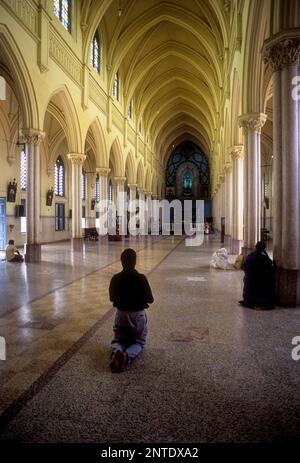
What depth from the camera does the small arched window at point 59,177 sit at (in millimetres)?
26141

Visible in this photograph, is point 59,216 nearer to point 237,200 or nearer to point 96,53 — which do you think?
point 96,53

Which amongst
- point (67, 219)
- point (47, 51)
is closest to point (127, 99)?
point (67, 219)

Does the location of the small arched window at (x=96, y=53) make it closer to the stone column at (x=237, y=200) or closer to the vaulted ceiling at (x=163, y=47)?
the vaulted ceiling at (x=163, y=47)

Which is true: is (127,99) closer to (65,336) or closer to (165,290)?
(165,290)

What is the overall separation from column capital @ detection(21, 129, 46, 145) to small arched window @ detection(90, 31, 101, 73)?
27.7ft

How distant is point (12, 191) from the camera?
776 inches

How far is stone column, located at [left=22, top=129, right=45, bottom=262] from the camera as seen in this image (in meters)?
13.4

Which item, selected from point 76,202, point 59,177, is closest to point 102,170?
point 76,202

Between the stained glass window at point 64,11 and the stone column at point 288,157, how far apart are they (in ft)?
38.9

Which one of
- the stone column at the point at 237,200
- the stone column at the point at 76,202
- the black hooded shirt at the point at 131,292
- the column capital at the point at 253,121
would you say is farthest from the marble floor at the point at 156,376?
the stone column at the point at 76,202

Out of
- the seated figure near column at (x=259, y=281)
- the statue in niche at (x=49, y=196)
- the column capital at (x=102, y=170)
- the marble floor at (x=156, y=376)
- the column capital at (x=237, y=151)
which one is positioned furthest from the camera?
the statue in niche at (x=49, y=196)

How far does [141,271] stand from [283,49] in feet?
23.4

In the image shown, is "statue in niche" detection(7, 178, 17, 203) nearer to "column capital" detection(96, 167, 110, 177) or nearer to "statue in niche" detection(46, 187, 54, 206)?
"statue in niche" detection(46, 187, 54, 206)

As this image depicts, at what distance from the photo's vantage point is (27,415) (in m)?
2.89
